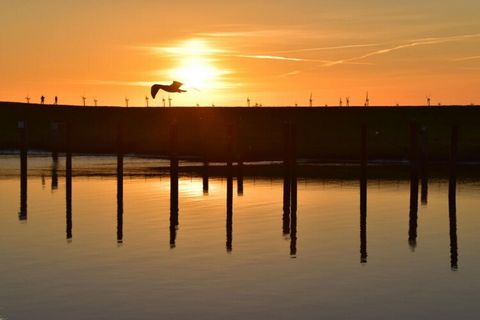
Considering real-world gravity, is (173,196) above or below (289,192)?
below

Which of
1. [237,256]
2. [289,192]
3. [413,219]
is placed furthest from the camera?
[289,192]

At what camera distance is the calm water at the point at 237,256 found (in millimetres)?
21109

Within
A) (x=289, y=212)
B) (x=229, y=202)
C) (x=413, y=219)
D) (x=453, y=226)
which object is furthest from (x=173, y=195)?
(x=453, y=226)

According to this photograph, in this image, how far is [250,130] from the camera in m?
127

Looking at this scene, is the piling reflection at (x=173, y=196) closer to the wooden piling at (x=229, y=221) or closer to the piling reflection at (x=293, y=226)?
the wooden piling at (x=229, y=221)

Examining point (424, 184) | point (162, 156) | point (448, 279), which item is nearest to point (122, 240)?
point (448, 279)

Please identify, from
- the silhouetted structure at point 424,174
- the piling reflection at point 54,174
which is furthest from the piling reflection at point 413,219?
the piling reflection at point 54,174

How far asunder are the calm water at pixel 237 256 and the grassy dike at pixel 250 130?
187 inches

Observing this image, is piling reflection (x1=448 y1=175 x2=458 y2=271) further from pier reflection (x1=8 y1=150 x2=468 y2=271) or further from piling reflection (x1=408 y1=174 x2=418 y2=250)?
piling reflection (x1=408 y1=174 x2=418 y2=250)

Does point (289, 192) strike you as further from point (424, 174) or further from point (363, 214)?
point (424, 174)

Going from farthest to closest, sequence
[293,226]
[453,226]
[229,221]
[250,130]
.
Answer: [250,130] < [453,226] < [229,221] < [293,226]

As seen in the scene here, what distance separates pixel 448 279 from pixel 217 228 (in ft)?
34.3

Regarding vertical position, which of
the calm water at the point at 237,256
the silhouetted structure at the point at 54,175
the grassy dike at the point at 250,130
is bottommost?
the calm water at the point at 237,256

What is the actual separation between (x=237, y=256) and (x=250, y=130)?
99.5 meters
